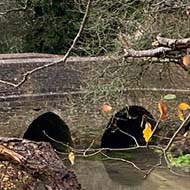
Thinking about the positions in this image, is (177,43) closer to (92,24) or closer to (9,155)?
(9,155)

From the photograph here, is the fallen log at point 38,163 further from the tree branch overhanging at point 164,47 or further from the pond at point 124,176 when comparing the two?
the pond at point 124,176

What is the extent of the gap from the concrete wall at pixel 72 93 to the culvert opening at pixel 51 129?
0.32 metres

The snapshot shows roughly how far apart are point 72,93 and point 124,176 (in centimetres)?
257

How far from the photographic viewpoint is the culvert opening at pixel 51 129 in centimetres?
1636

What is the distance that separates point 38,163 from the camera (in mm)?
4449

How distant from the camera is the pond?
13.2m

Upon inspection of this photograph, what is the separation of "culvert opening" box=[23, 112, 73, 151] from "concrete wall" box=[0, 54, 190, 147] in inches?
12.6

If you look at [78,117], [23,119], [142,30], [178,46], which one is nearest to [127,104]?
[78,117]

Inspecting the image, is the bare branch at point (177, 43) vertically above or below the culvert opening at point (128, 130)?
above

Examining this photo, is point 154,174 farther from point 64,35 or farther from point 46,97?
point 64,35

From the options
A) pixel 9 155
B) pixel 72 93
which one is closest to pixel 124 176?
pixel 72 93

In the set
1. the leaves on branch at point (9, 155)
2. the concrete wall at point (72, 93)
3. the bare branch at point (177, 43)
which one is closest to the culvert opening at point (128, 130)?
the concrete wall at point (72, 93)

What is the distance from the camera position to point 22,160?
4.48 meters

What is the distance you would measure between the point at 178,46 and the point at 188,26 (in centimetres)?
875
